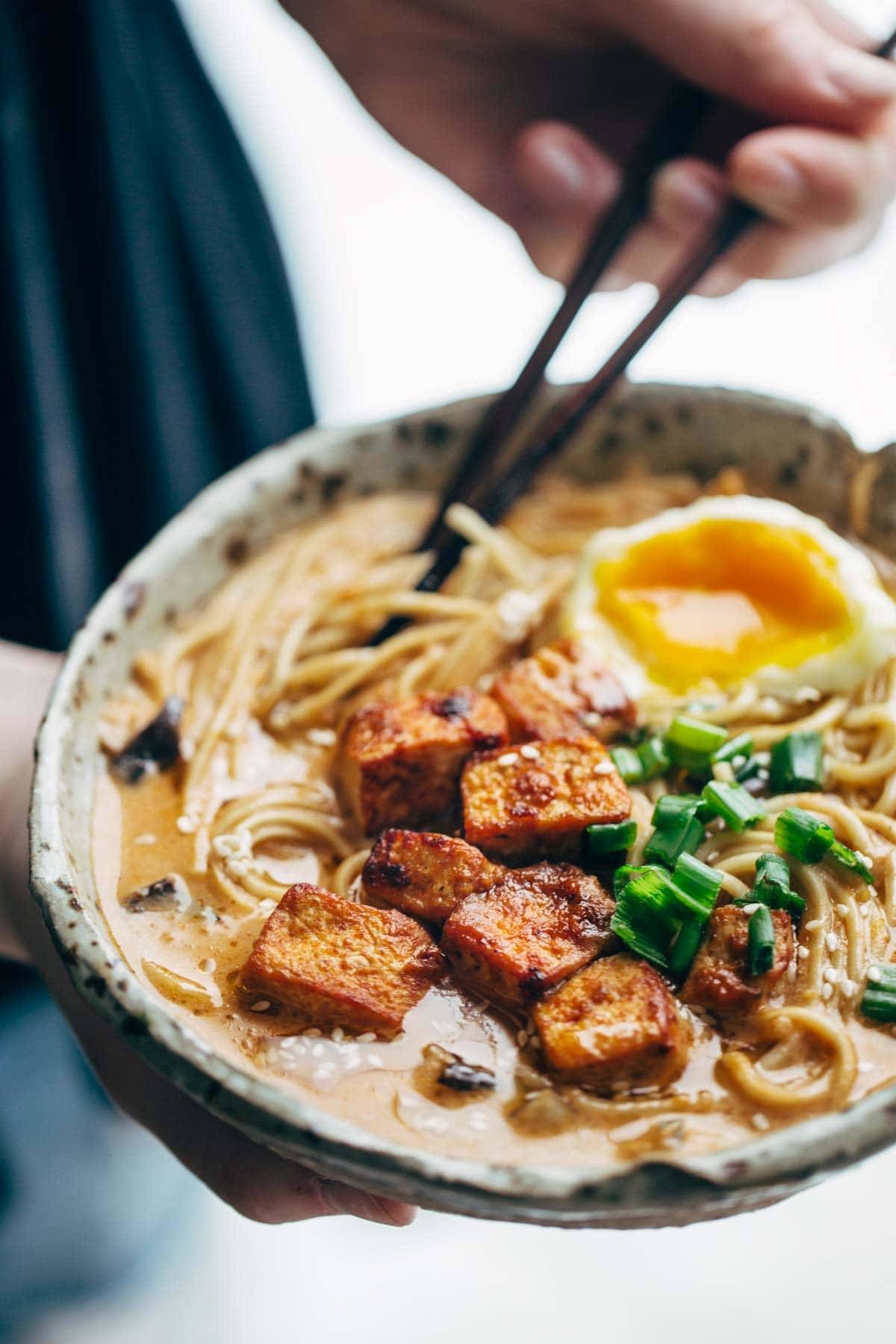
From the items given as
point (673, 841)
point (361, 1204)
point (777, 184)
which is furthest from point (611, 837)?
point (777, 184)

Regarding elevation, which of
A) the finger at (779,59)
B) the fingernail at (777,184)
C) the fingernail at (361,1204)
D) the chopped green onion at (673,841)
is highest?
the finger at (779,59)

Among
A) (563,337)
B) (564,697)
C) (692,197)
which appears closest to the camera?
(564,697)

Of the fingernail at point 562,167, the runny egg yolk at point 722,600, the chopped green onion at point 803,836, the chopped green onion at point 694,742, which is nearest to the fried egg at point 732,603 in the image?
the runny egg yolk at point 722,600

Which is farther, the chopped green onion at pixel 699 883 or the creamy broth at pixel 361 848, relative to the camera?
the chopped green onion at pixel 699 883

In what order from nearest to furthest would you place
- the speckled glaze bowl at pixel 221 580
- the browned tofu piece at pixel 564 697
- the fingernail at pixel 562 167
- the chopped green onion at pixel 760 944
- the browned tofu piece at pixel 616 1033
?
1. the speckled glaze bowl at pixel 221 580
2. the browned tofu piece at pixel 616 1033
3. the chopped green onion at pixel 760 944
4. the browned tofu piece at pixel 564 697
5. the fingernail at pixel 562 167

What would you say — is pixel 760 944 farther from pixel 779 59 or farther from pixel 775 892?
pixel 779 59

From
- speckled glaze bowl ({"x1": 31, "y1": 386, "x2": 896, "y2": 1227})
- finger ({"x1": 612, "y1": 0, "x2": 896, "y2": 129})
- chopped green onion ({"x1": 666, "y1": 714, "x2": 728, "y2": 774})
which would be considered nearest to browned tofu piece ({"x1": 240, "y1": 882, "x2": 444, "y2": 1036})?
speckled glaze bowl ({"x1": 31, "y1": 386, "x2": 896, "y2": 1227})

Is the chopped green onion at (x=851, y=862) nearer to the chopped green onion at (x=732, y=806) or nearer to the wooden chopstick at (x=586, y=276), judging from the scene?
the chopped green onion at (x=732, y=806)
